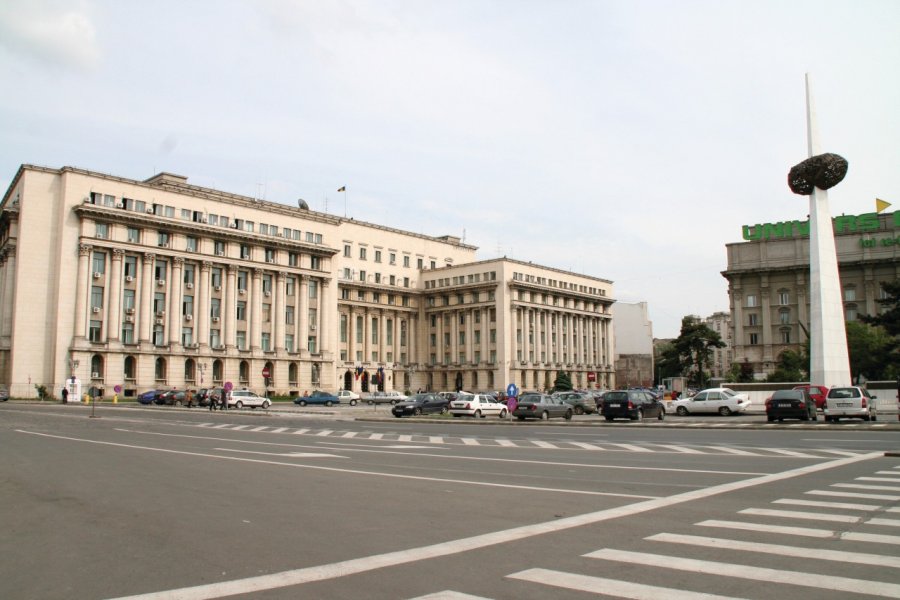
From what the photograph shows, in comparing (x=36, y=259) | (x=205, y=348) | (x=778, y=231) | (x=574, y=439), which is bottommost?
(x=574, y=439)

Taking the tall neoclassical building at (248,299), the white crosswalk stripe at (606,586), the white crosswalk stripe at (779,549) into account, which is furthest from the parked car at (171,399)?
the white crosswalk stripe at (606,586)

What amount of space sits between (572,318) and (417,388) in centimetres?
2761

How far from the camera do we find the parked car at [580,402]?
153 feet

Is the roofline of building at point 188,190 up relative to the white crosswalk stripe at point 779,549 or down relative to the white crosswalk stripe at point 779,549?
up

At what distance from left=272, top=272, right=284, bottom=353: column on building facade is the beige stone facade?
200ft

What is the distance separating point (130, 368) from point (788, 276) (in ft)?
279

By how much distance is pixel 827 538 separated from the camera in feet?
25.0

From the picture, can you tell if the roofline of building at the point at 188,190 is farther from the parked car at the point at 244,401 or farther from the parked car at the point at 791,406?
the parked car at the point at 791,406

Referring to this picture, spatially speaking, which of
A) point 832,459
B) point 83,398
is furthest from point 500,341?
point 832,459

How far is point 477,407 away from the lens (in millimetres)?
42250

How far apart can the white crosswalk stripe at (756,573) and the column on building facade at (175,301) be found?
231 feet

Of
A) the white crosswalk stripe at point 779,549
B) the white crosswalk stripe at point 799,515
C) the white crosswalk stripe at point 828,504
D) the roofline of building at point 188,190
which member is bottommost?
the white crosswalk stripe at point 828,504

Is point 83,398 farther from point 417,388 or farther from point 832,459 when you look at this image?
point 832,459

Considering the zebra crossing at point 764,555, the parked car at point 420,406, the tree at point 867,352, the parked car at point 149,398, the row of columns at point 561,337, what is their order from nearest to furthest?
the zebra crossing at point 764,555
the parked car at point 420,406
the parked car at point 149,398
the tree at point 867,352
the row of columns at point 561,337
